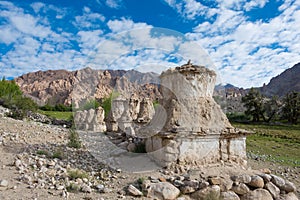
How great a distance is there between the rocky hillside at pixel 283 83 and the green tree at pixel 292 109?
253ft

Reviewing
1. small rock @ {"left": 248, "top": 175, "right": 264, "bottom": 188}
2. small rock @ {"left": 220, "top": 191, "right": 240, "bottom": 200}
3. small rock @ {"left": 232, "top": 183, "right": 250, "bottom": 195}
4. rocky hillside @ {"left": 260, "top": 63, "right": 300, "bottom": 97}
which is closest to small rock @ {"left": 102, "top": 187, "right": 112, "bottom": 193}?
small rock @ {"left": 220, "top": 191, "right": 240, "bottom": 200}

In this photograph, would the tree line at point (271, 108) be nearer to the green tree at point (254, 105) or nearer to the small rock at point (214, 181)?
the green tree at point (254, 105)

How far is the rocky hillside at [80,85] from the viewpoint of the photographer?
94.7 feet

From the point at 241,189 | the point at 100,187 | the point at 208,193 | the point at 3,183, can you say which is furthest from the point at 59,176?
the point at 241,189

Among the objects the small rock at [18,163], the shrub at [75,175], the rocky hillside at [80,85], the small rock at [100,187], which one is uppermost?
the rocky hillside at [80,85]

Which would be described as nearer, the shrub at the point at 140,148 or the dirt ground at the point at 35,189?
the dirt ground at the point at 35,189

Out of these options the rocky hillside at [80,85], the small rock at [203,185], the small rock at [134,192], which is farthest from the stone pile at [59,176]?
the rocky hillside at [80,85]

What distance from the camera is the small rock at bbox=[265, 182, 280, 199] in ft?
24.1

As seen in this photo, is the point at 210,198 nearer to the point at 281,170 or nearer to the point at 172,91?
the point at 172,91

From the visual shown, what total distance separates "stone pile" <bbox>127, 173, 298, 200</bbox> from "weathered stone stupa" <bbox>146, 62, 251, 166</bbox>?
123 centimetres

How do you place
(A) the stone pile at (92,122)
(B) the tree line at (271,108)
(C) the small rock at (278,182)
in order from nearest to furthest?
(C) the small rock at (278,182), (A) the stone pile at (92,122), (B) the tree line at (271,108)

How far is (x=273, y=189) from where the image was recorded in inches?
293

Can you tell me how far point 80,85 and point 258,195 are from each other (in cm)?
3201

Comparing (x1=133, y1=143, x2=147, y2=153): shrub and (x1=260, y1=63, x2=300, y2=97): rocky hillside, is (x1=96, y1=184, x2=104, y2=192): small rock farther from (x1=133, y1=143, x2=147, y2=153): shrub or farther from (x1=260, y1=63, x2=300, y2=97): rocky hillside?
(x1=260, y1=63, x2=300, y2=97): rocky hillside
